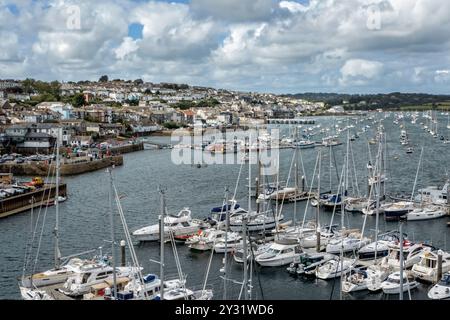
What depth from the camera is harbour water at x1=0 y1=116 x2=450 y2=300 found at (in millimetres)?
7555

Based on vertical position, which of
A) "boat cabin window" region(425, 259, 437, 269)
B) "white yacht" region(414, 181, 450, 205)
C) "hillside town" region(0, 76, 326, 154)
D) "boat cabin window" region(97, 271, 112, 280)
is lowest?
"boat cabin window" region(97, 271, 112, 280)

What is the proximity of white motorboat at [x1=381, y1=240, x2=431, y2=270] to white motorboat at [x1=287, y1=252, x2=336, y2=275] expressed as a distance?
0.86 m

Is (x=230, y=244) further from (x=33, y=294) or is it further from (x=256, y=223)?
(x=33, y=294)

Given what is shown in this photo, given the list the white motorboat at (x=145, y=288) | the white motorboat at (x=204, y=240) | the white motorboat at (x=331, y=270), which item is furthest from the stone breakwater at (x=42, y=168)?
the white motorboat at (x=331, y=270)

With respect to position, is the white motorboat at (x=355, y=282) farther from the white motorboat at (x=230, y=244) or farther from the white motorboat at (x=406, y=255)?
the white motorboat at (x=230, y=244)

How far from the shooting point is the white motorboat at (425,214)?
1148 centimetres

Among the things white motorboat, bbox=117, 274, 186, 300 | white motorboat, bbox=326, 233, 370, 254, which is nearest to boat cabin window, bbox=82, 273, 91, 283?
white motorboat, bbox=117, 274, 186, 300

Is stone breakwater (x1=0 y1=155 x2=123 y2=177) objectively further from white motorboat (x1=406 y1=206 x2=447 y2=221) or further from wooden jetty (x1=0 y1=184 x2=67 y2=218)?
white motorboat (x1=406 y1=206 x2=447 y2=221)

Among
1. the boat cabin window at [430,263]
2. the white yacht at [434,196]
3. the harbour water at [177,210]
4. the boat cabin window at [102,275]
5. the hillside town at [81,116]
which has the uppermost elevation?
the hillside town at [81,116]

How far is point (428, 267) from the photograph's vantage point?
7648 millimetres

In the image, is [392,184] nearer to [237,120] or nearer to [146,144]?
[146,144]

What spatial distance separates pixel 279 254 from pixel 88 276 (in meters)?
3.01

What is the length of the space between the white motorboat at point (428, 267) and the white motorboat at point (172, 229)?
4362 mm
